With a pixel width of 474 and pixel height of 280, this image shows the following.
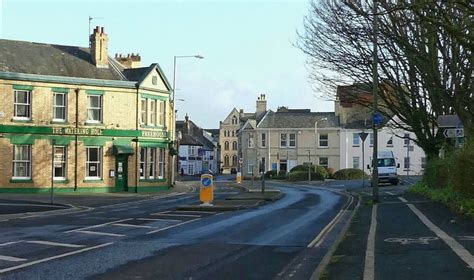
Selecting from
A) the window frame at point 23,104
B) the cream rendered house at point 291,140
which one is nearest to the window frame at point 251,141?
the cream rendered house at point 291,140

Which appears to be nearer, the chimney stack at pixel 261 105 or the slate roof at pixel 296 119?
the slate roof at pixel 296 119

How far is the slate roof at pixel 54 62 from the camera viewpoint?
35875 millimetres

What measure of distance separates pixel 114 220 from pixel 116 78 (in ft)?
71.0

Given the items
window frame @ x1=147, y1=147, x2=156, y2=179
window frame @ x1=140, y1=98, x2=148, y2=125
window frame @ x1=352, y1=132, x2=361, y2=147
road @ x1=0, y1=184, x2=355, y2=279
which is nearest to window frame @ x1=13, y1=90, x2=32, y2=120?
window frame @ x1=140, y1=98, x2=148, y2=125

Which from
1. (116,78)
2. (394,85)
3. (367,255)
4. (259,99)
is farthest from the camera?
(259,99)

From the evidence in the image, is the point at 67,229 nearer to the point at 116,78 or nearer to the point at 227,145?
the point at 116,78

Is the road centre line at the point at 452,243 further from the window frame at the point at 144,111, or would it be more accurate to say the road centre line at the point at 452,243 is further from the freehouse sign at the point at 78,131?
the window frame at the point at 144,111

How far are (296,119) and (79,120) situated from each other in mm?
47001

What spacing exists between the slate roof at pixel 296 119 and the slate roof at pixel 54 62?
135 ft

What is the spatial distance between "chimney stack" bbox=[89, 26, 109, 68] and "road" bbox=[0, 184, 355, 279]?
67.9 feet

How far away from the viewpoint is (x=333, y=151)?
76500 mm

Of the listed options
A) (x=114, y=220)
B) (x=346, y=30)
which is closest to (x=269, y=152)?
(x=346, y=30)

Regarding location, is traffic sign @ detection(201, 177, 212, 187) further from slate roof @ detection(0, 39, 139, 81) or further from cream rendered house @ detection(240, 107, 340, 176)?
cream rendered house @ detection(240, 107, 340, 176)

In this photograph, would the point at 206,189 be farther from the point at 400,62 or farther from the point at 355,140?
the point at 355,140
